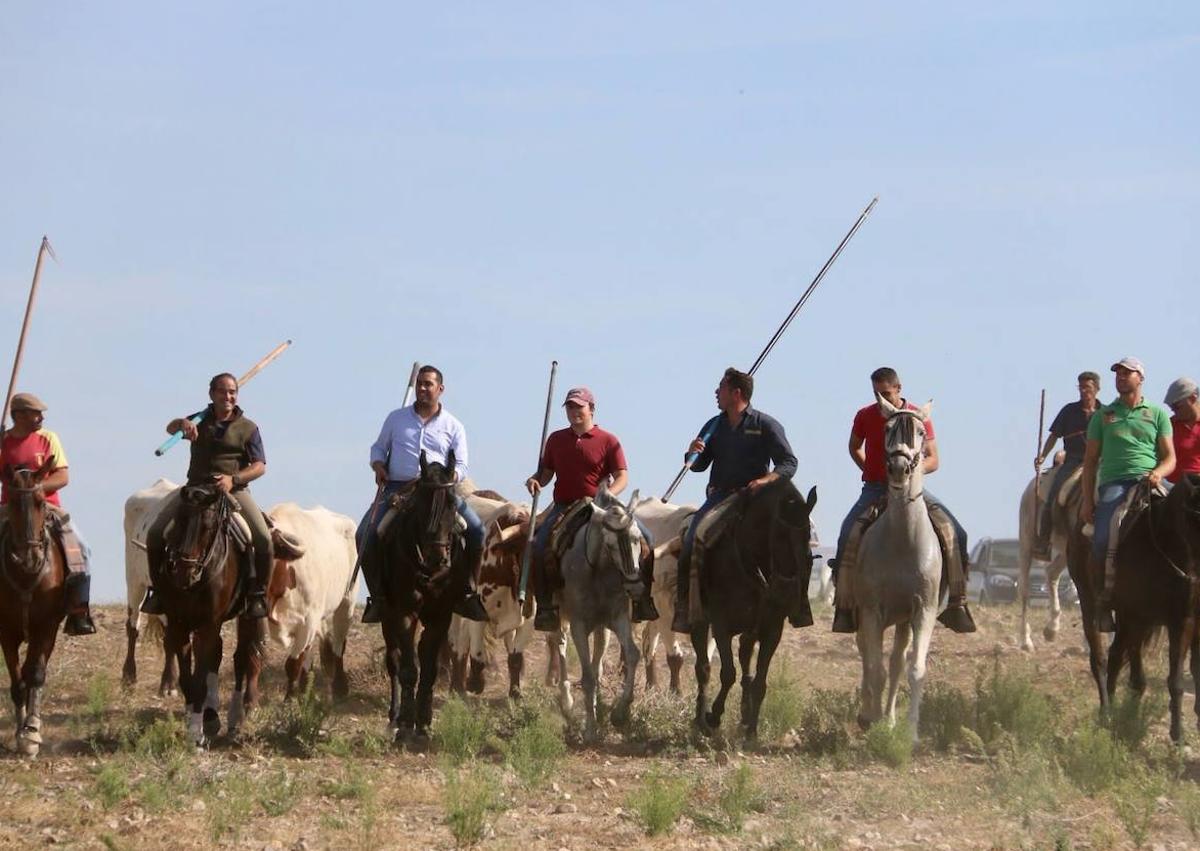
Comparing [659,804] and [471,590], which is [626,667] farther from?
[659,804]

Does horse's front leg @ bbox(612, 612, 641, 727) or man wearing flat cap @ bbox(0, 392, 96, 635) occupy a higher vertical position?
man wearing flat cap @ bbox(0, 392, 96, 635)

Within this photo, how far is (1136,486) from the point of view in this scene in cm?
1617

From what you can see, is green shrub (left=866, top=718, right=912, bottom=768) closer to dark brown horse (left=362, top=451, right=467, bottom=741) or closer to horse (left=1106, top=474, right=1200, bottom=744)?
horse (left=1106, top=474, right=1200, bottom=744)

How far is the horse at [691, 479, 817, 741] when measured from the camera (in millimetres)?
15797

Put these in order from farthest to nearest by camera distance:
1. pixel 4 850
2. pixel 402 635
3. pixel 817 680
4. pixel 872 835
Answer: pixel 817 680, pixel 402 635, pixel 872 835, pixel 4 850

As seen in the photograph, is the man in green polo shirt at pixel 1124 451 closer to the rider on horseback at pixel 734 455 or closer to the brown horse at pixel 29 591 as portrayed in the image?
the rider on horseback at pixel 734 455

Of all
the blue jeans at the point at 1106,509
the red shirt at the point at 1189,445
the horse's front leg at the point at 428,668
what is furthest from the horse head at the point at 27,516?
the red shirt at the point at 1189,445

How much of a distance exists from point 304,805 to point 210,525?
282 centimetres

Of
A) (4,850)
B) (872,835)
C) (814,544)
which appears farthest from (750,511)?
(4,850)

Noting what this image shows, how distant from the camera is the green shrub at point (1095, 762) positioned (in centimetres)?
1367

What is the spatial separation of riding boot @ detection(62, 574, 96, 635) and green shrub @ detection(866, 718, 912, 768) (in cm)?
587

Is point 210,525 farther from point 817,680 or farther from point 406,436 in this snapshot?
point 817,680

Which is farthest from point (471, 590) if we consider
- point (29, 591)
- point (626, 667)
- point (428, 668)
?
point (29, 591)

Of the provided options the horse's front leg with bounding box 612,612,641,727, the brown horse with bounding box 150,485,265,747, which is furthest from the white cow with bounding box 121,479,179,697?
the horse's front leg with bounding box 612,612,641,727
